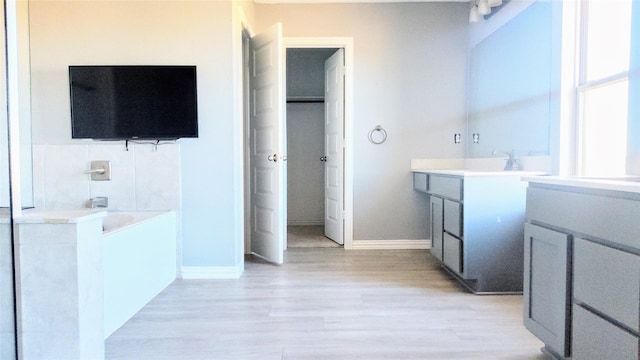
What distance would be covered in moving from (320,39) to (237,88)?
126 centimetres

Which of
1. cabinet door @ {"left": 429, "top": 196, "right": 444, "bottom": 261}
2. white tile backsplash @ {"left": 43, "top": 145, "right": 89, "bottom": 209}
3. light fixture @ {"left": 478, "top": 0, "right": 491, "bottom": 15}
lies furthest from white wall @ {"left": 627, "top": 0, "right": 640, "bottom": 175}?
white tile backsplash @ {"left": 43, "top": 145, "right": 89, "bottom": 209}

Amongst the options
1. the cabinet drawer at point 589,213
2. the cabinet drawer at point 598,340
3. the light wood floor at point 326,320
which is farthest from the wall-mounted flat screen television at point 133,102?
the cabinet drawer at point 598,340

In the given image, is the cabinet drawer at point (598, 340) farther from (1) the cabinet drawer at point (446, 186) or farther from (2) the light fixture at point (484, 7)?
(2) the light fixture at point (484, 7)

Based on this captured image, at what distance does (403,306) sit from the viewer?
2566mm

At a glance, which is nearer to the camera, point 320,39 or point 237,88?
point 237,88

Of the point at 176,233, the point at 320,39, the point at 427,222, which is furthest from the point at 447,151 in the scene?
the point at 176,233

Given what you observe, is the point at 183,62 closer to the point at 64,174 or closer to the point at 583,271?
the point at 64,174

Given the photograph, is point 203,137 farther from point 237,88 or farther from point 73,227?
point 73,227

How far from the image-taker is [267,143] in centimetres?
364

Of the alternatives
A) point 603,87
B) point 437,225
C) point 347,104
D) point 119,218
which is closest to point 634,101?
point 603,87

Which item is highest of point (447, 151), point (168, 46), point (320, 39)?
point (320, 39)

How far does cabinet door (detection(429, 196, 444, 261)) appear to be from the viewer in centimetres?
331

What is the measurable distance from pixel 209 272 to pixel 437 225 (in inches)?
73.2

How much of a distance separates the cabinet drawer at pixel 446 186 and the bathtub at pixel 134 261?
209 centimetres
